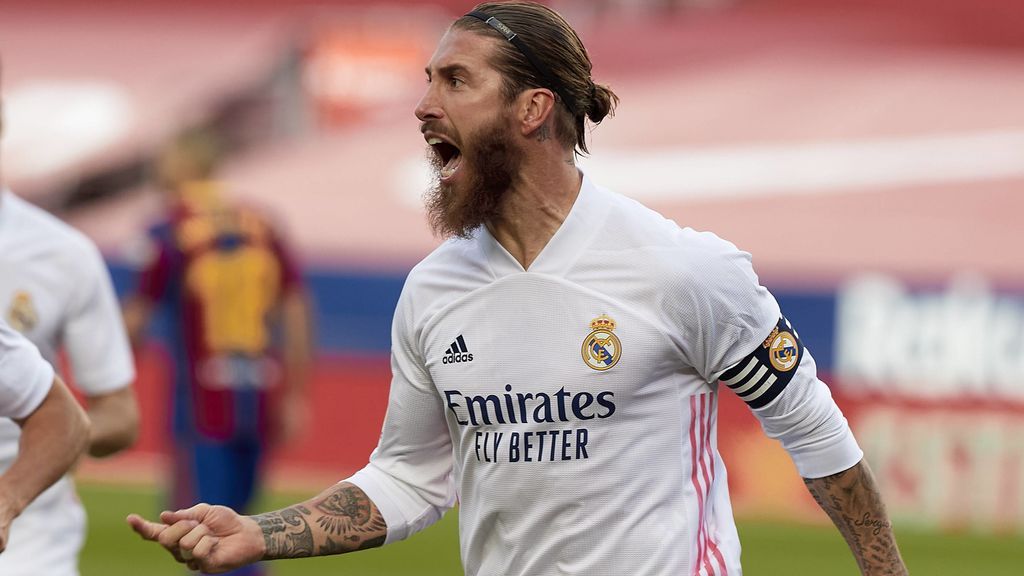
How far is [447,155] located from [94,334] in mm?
1697

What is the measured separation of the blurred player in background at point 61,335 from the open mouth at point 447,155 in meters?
1.58

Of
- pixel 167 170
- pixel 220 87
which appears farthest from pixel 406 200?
pixel 167 170

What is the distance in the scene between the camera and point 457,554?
10938mm

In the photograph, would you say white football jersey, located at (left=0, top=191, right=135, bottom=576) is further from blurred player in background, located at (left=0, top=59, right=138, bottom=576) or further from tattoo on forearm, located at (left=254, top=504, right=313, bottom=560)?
tattoo on forearm, located at (left=254, top=504, right=313, bottom=560)

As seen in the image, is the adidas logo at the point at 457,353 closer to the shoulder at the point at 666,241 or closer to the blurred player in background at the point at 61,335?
the shoulder at the point at 666,241

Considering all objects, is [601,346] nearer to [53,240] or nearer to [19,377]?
[19,377]

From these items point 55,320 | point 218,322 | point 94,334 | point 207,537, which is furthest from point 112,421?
point 218,322

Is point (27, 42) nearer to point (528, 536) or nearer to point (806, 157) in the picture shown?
point (806, 157)

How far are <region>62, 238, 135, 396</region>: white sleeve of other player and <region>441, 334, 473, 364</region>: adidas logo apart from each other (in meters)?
1.61

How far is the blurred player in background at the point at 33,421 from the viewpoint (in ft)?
13.0

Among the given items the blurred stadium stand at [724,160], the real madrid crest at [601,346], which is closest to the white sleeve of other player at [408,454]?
the real madrid crest at [601,346]

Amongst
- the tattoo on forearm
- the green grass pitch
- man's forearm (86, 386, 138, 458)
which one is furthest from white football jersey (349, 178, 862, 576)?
the green grass pitch

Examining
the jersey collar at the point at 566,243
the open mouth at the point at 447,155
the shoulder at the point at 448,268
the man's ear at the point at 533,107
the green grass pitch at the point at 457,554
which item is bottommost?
the green grass pitch at the point at 457,554

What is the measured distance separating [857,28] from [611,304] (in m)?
24.7
